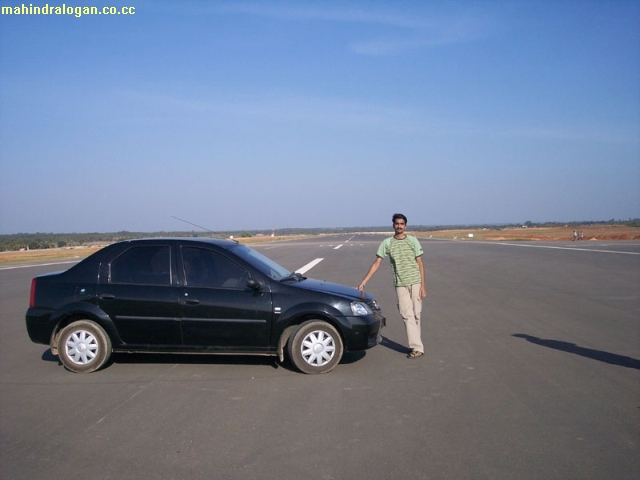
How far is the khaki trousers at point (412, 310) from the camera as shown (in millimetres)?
7980

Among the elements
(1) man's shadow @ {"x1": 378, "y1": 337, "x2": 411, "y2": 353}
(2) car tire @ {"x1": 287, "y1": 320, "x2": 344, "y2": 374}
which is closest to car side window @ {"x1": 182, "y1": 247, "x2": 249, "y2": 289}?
(2) car tire @ {"x1": 287, "y1": 320, "x2": 344, "y2": 374}

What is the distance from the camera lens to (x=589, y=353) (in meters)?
8.14

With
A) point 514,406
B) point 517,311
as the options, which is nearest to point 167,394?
point 514,406

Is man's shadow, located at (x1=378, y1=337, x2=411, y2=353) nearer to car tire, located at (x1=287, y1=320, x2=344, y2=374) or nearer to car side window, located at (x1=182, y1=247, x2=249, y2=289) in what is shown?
car tire, located at (x1=287, y1=320, x2=344, y2=374)

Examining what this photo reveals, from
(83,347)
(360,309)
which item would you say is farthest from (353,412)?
(83,347)

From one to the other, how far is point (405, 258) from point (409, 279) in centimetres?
28

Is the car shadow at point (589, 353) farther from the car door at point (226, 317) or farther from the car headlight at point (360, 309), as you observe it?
the car door at point (226, 317)

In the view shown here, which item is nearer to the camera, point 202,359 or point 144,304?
point 144,304

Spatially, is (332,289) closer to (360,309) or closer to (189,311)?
(360,309)

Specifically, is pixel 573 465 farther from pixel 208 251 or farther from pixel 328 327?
pixel 208 251

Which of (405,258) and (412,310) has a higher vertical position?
(405,258)

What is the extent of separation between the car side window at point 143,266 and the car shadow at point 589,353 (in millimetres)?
5300

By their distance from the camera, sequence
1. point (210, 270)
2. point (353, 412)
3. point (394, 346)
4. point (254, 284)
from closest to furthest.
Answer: point (353, 412) < point (254, 284) < point (210, 270) < point (394, 346)

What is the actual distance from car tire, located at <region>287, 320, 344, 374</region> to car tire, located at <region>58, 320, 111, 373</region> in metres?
2.25
